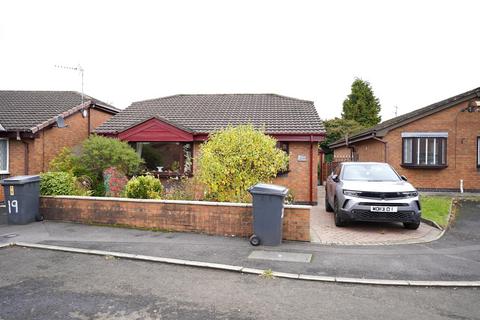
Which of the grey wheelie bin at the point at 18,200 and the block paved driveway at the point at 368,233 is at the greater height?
the grey wheelie bin at the point at 18,200

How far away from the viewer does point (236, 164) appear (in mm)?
8938

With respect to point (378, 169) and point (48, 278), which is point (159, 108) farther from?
point (48, 278)

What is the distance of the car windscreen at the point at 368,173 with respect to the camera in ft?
31.1

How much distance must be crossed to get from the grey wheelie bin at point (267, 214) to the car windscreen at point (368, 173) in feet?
10.6

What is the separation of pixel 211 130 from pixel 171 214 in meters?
6.76

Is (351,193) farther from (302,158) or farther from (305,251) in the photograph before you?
(302,158)

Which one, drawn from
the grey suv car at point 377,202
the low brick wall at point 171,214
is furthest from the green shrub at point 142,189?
the grey suv car at point 377,202

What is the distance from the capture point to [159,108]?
724 inches

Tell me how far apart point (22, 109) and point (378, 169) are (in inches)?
599

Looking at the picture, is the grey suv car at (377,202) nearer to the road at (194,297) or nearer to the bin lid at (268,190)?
the bin lid at (268,190)

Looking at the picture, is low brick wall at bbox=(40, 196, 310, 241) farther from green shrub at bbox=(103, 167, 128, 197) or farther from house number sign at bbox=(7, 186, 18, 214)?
green shrub at bbox=(103, 167, 128, 197)

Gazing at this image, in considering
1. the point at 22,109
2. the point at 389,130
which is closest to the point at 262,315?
the point at 389,130

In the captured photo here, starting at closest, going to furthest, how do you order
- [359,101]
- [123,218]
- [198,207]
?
1. [198,207]
2. [123,218]
3. [359,101]

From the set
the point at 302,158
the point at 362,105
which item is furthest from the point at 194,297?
the point at 362,105
